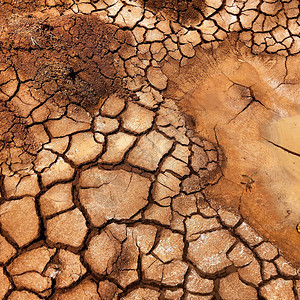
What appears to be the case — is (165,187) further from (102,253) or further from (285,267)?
(285,267)

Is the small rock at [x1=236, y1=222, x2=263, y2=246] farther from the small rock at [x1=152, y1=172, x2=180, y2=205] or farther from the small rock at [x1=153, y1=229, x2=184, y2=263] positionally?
the small rock at [x1=152, y1=172, x2=180, y2=205]

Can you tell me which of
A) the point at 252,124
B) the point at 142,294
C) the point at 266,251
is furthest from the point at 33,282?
the point at 252,124

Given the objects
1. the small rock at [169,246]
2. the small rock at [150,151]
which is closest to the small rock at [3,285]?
the small rock at [169,246]

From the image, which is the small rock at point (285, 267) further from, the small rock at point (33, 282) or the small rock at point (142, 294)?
the small rock at point (33, 282)

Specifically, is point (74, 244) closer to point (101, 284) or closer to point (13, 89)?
point (101, 284)

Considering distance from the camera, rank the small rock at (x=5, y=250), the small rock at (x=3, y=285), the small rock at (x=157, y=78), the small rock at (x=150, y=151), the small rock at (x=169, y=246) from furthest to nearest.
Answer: the small rock at (x=157, y=78) < the small rock at (x=150, y=151) < the small rock at (x=169, y=246) < the small rock at (x=5, y=250) < the small rock at (x=3, y=285)

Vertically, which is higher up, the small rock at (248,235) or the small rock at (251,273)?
the small rock at (248,235)
